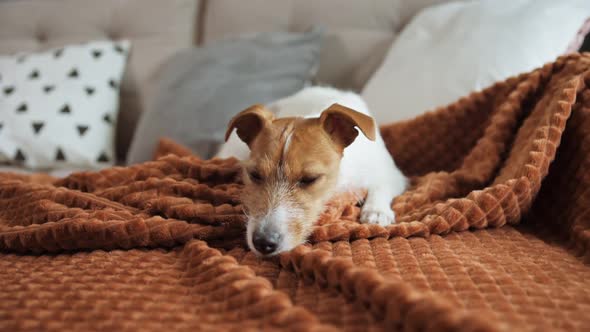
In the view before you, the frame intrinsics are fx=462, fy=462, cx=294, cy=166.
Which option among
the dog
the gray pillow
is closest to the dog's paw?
the dog

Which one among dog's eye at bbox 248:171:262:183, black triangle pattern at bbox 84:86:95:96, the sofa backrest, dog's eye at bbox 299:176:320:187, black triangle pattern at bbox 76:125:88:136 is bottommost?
dog's eye at bbox 299:176:320:187

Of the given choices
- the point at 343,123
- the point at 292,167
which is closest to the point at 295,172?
the point at 292,167

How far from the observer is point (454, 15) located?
1.62m

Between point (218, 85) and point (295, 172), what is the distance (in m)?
0.83

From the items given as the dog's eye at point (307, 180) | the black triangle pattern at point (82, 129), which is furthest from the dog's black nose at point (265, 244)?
the black triangle pattern at point (82, 129)

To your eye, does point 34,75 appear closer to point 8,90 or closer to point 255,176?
point 8,90

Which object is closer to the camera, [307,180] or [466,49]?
[307,180]

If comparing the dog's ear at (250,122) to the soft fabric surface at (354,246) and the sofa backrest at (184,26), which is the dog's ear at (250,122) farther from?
the sofa backrest at (184,26)

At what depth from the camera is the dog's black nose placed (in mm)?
908

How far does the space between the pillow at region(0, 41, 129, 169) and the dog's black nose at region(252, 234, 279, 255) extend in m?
1.22

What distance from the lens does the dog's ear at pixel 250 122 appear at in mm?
1088

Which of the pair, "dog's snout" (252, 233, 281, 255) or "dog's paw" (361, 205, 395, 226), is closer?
"dog's snout" (252, 233, 281, 255)

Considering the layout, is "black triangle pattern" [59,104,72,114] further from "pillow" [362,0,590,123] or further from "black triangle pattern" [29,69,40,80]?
"pillow" [362,0,590,123]

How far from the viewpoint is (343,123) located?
1.11 m
